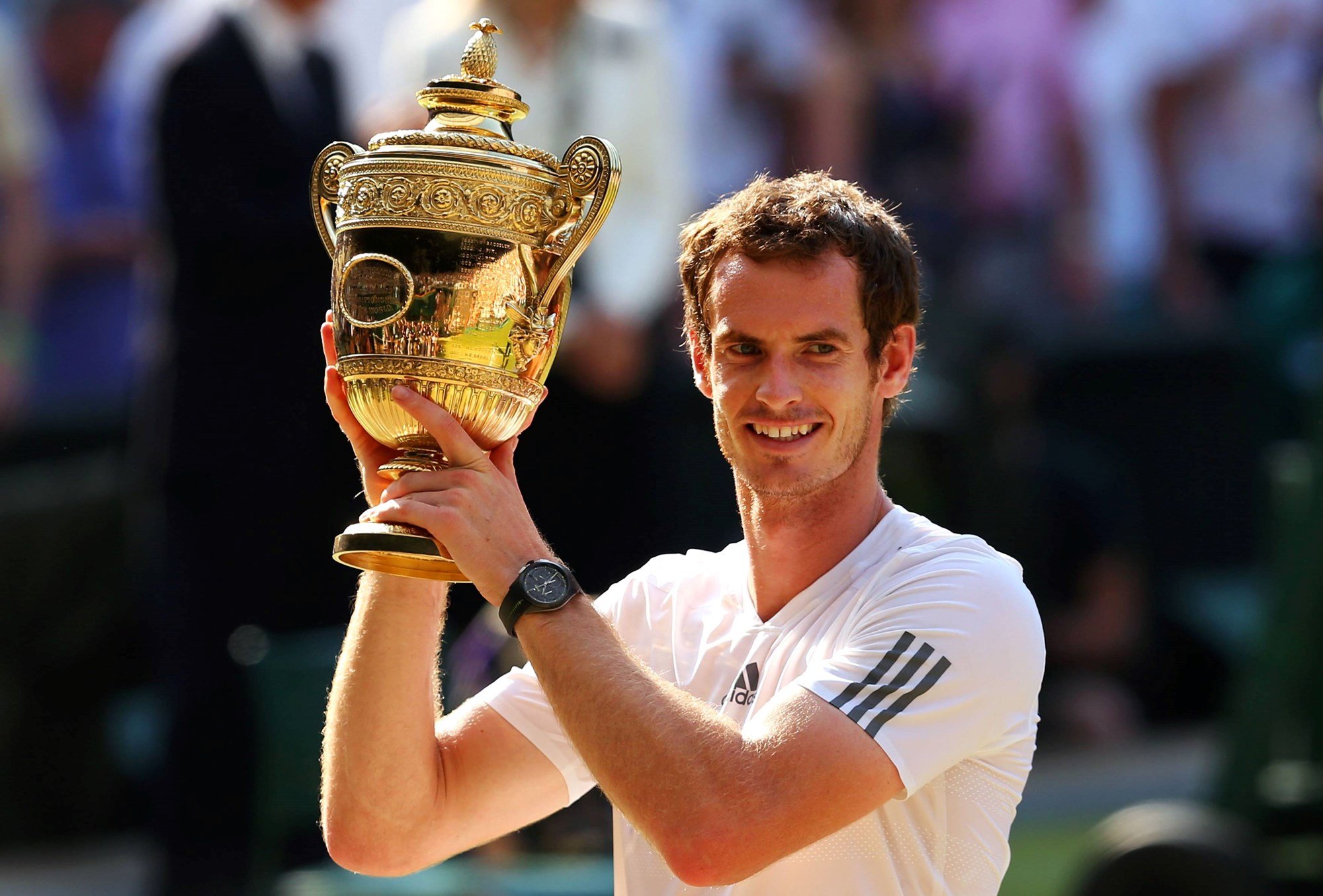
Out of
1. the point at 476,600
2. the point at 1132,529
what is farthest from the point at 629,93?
the point at 1132,529

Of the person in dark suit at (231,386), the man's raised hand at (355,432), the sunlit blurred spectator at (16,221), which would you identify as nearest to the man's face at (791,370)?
the man's raised hand at (355,432)

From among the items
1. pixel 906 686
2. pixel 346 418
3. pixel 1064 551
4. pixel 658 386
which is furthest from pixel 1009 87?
pixel 906 686

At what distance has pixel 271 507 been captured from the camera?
21.3 ft

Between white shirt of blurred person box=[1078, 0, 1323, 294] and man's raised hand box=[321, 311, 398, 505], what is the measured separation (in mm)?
6481

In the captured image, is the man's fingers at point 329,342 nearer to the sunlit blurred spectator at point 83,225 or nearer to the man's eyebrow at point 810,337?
the man's eyebrow at point 810,337

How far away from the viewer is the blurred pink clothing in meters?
9.05

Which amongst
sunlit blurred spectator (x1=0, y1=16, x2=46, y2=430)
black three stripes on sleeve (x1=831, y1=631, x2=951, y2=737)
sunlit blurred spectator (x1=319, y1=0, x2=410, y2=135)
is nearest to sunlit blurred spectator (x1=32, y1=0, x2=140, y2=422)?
sunlit blurred spectator (x1=0, y1=16, x2=46, y2=430)

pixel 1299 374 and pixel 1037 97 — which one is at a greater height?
pixel 1037 97

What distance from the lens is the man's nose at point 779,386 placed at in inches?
124

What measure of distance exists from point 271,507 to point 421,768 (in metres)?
3.31

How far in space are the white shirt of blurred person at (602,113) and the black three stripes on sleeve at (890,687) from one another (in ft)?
11.7

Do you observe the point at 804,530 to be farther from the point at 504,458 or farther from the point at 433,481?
the point at 433,481

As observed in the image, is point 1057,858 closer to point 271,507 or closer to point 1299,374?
point 1299,374

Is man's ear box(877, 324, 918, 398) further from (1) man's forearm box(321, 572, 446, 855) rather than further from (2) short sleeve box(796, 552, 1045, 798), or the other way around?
(1) man's forearm box(321, 572, 446, 855)
